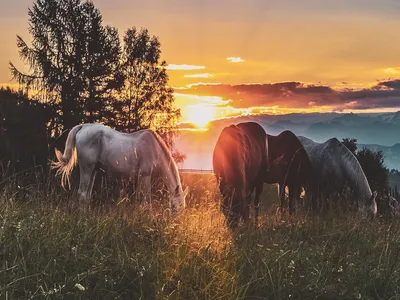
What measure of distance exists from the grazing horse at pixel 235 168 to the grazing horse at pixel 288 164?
5.96 ft

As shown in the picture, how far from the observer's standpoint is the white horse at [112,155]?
1100cm

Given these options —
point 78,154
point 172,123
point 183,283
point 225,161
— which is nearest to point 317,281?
point 183,283

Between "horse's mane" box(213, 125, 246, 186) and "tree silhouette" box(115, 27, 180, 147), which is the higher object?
"tree silhouette" box(115, 27, 180, 147)

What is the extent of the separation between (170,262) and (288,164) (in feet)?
25.9

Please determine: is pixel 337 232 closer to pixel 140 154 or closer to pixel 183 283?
pixel 183 283

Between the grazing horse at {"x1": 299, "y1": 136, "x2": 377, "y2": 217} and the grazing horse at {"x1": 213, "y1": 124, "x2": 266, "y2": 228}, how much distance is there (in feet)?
7.31

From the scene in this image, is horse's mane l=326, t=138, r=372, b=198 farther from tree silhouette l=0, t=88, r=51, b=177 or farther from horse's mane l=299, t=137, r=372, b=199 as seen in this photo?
tree silhouette l=0, t=88, r=51, b=177

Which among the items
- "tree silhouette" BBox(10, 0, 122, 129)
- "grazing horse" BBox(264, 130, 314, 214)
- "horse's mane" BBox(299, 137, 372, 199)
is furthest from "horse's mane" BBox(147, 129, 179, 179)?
"tree silhouette" BBox(10, 0, 122, 129)

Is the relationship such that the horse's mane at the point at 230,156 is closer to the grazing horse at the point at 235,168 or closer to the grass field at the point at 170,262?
the grazing horse at the point at 235,168

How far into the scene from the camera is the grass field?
4203 millimetres

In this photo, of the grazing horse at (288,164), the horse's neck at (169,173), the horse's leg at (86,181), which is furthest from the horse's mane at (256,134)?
the horse's leg at (86,181)

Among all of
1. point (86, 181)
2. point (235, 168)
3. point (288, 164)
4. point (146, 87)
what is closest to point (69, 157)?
point (86, 181)

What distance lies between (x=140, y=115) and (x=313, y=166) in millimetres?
23156

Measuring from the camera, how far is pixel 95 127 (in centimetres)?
1153
